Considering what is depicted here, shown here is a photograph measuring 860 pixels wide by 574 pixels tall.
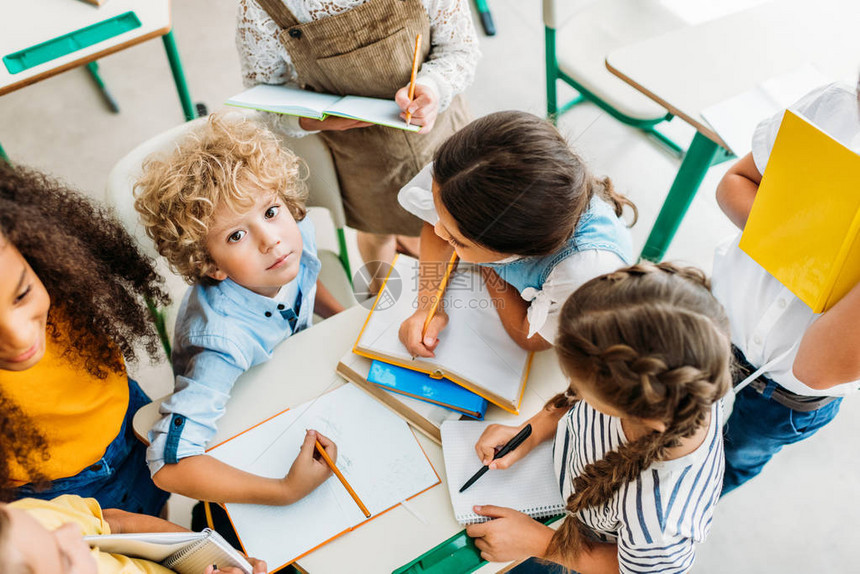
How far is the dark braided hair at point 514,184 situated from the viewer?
91 cm

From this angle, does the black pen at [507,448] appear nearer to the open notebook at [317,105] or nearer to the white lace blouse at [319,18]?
the open notebook at [317,105]

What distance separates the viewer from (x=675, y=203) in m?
1.81

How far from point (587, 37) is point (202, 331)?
1.60 meters

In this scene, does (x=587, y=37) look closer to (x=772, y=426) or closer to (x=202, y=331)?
(x=772, y=426)

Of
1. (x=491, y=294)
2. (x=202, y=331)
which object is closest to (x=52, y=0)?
(x=202, y=331)

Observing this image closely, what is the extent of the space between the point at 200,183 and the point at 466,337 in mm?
546

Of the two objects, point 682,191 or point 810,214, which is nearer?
point 810,214

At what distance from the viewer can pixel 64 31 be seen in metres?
1.68

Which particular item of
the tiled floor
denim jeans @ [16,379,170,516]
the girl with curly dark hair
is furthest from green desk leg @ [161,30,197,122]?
denim jeans @ [16,379,170,516]

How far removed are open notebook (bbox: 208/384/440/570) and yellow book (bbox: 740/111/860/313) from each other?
2.05 feet

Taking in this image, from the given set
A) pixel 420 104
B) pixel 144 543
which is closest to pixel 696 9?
pixel 420 104

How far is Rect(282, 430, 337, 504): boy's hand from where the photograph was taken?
0.96 m

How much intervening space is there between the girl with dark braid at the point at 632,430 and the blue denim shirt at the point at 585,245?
232 mm

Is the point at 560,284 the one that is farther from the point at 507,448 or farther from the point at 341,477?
the point at 341,477
